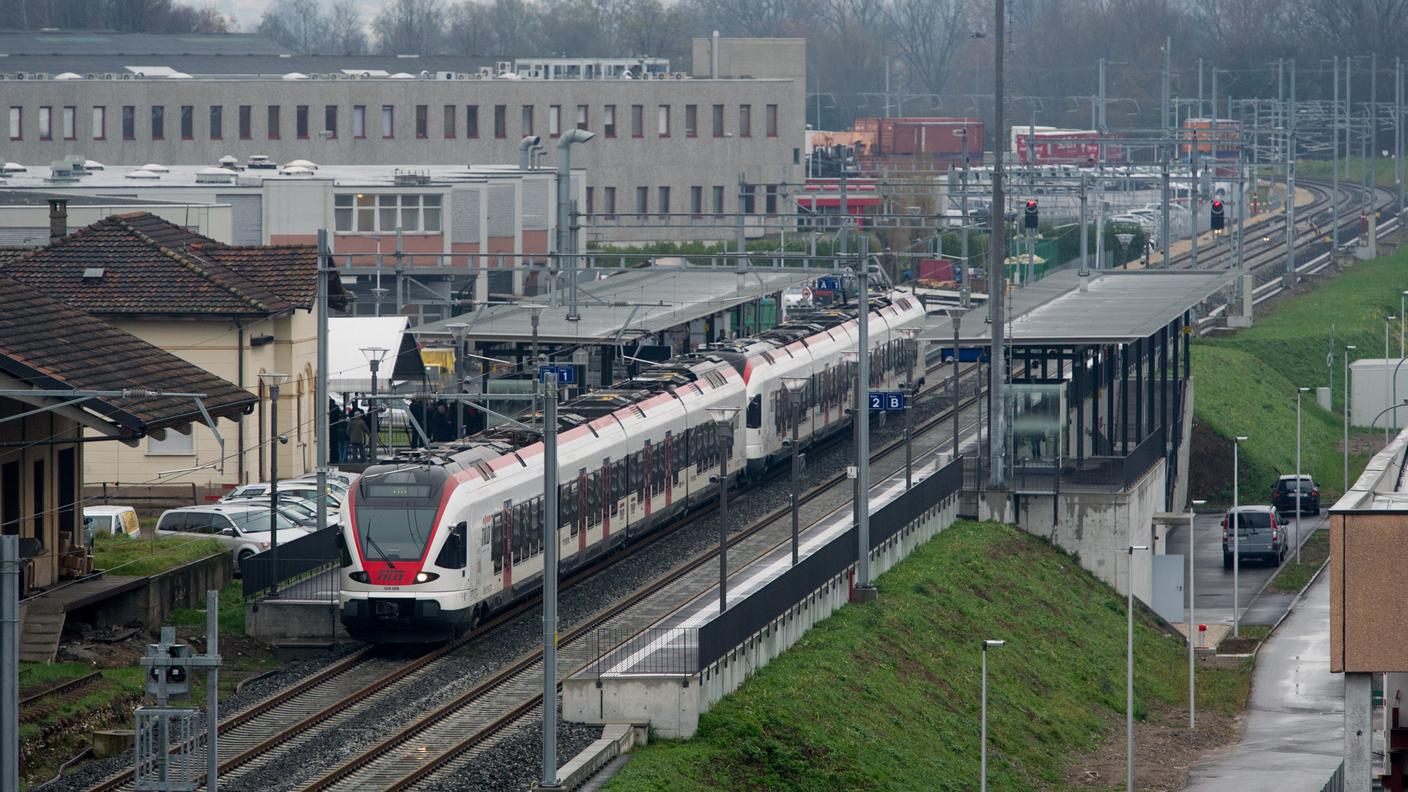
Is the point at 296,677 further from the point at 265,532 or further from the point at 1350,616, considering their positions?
the point at 1350,616

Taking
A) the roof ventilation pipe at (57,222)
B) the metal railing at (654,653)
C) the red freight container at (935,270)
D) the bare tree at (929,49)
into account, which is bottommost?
the metal railing at (654,653)

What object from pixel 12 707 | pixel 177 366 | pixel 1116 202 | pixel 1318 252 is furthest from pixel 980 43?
pixel 12 707

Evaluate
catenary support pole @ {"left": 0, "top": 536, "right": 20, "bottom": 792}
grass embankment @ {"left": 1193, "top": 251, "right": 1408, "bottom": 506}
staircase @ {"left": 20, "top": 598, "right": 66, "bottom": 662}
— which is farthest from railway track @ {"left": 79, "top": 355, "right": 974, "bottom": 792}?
grass embankment @ {"left": 1193, "top": 251, "right": 1408, "bottom": 506}

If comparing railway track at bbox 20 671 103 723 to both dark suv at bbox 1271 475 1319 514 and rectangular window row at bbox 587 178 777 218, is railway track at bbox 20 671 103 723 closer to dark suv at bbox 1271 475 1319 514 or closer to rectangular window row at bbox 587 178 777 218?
dark suv at bbox 1271 475 1319 514

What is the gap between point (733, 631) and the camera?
1297 inches

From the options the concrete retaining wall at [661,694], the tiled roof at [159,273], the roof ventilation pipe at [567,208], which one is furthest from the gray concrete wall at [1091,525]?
the concrete retaining wall at [661,694]

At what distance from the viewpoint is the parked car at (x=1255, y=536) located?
58.5 metres

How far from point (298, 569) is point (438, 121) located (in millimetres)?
64890

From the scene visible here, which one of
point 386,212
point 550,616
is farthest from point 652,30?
point 550,616

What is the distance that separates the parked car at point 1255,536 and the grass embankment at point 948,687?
9.28m

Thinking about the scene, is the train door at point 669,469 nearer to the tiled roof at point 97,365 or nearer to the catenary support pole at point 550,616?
the tiled roof at point 97,365

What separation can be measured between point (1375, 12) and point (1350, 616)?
444 feet

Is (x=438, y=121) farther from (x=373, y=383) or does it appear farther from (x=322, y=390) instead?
(x=322, y=390)

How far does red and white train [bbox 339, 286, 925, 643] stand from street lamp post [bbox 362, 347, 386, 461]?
2039 millimetres
